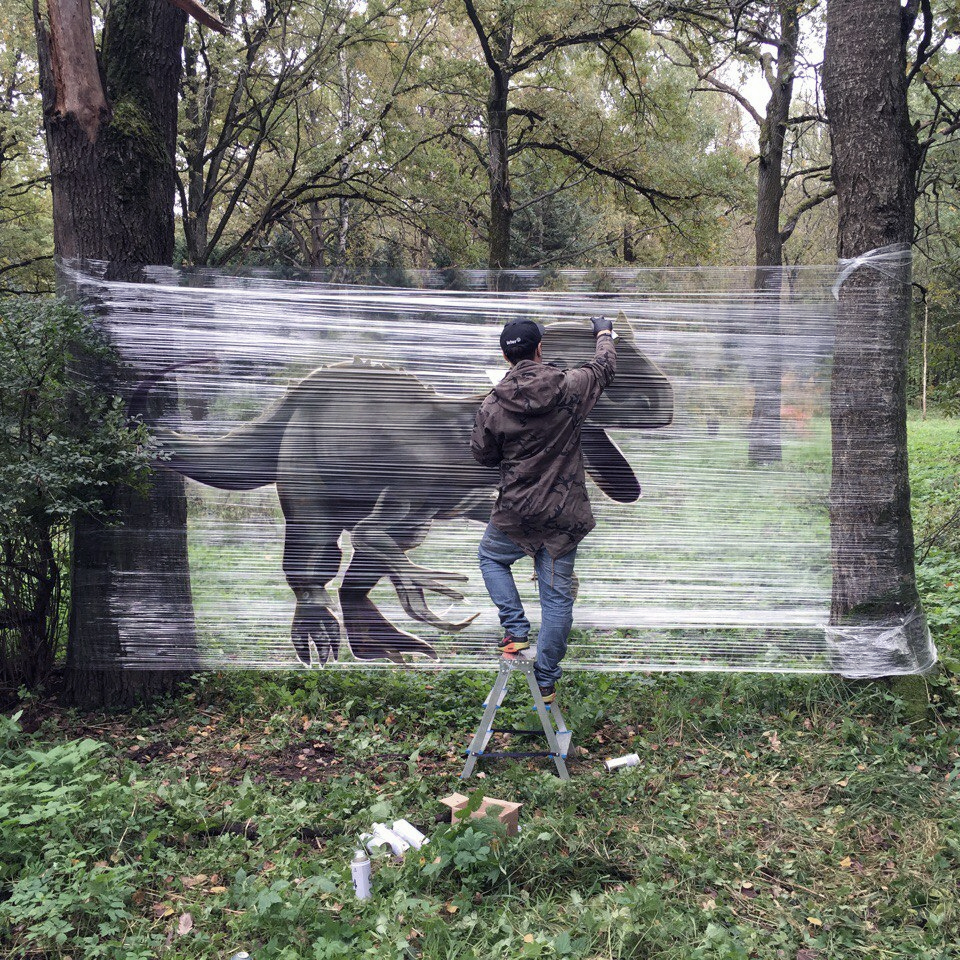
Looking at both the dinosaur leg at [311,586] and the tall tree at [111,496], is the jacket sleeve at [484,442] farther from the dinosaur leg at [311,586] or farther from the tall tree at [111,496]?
the tall tree at [111,496]

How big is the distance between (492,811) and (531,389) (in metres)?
1.58

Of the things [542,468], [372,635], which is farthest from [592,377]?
[372,635]

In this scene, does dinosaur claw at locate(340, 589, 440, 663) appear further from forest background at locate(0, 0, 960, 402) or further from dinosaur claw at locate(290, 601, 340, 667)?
forest background at locate(0, 0, 960, 402)

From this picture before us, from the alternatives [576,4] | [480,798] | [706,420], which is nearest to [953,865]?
[480,798]

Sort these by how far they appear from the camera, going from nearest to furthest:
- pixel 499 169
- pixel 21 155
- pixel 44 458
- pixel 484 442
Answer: pixel 484 442 < pixel 44 458 < pixel 499 169 < pixel 21 155

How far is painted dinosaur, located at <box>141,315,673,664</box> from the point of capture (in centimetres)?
406

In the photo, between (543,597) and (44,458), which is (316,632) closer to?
(543,597)

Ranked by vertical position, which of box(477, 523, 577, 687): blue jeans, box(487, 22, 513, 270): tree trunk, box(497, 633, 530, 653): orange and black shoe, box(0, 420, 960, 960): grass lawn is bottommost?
box(0, 420, 960, 960): grass lawn

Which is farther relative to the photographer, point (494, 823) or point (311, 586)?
point (311, 586)

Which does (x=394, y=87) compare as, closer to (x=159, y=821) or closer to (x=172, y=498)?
(x=172, y=498)

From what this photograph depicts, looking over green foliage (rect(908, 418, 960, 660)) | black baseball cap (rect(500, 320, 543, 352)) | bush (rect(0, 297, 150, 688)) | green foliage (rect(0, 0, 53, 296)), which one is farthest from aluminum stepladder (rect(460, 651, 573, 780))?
green foliage (rect(0, 0, 53, 296))

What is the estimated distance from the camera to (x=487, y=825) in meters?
2.71

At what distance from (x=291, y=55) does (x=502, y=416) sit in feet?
29.9

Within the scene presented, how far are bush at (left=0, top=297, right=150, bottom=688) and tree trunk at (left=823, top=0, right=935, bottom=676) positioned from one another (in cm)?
330
